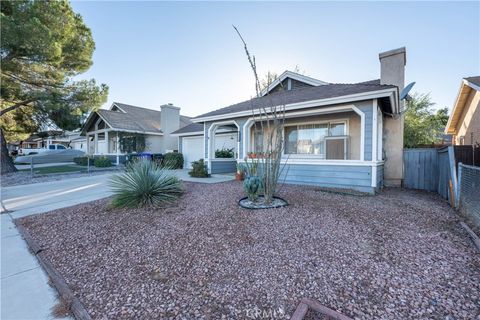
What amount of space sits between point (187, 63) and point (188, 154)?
616 centimetres

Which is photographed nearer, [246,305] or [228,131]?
[246,305]

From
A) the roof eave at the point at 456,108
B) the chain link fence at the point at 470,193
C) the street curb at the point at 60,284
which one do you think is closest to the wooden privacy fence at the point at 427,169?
the chain link fence at the point at 470,193

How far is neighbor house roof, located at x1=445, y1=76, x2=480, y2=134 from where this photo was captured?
8959 millimetres

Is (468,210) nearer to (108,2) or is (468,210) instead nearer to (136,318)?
(136,318)

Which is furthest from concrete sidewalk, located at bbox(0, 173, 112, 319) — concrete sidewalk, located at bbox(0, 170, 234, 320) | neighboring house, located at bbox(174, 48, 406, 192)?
neighboring house, located at bbox(174, 48, 406, 192)

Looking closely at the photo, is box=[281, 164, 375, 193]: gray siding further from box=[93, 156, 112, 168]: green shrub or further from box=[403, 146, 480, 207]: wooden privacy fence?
box=[93, 156, 112, 168]: green shrub

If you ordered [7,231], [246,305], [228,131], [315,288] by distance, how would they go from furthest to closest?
[228,131]
[7,231]
[315,288]
[246,305]

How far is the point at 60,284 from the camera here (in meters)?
2.58

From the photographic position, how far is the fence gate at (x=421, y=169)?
26.3 ft

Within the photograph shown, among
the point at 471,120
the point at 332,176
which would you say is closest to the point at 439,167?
the point at 332,176

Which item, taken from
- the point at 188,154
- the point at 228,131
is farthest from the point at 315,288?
the point at 188,154

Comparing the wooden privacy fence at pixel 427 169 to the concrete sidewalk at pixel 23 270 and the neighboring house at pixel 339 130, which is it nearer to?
the neighboring house at pixel 339 130

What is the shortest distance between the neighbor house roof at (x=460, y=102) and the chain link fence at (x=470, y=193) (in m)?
6.10

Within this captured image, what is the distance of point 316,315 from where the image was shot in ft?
6.39
